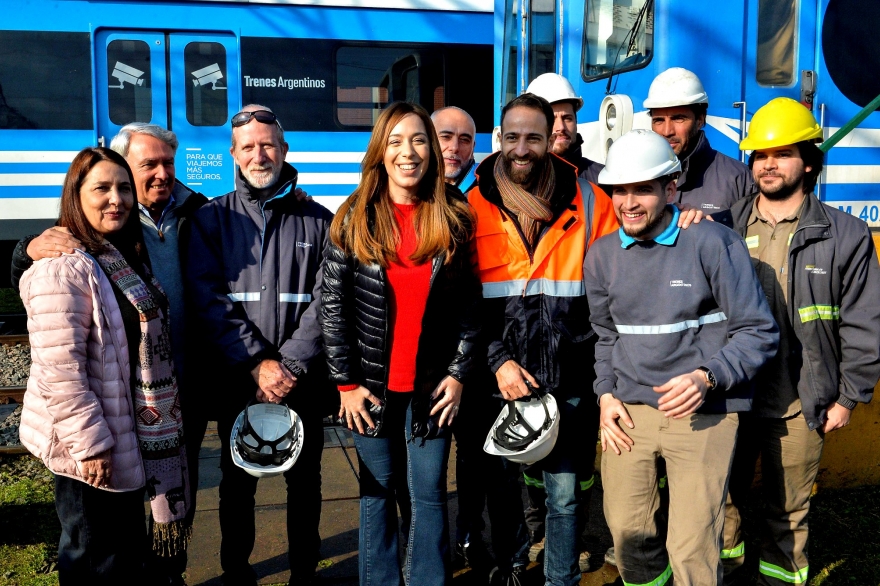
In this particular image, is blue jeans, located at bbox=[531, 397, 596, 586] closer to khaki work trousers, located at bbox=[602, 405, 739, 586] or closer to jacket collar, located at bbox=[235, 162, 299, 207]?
khaki work trousers, located at bbox=[602, 405, 739, 586]

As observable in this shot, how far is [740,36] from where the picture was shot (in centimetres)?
546

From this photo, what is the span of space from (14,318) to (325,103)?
12.9ft

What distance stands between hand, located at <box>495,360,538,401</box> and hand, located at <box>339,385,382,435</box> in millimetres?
478

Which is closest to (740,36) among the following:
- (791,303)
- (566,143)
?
(566,143)

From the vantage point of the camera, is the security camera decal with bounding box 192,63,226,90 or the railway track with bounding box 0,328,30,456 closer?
the railway track with bounding box 0,328,30,456

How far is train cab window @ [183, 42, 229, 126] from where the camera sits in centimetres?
856

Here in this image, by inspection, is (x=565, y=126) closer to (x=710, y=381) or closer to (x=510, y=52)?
(x=710, y=381)

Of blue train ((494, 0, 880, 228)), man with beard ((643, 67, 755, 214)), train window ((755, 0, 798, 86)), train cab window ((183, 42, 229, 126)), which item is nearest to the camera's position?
man with beard ((643, 67, 755, 214))

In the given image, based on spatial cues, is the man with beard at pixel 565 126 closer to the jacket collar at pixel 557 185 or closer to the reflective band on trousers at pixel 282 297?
the jacket collar at pixel 557 185

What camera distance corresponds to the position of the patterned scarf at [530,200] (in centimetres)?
326

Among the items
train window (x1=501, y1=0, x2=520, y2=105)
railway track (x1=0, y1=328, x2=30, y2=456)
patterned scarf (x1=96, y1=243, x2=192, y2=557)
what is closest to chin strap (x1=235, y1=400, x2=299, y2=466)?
patterned scarf (x1=96, y1=243, x2=192, y2=557)

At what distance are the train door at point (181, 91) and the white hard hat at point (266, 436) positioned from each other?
226 inches

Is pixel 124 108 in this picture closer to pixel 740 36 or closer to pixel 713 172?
pixel 740 36

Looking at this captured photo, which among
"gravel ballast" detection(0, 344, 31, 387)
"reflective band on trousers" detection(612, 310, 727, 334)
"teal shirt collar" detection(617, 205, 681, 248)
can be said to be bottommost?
"gravel ballast" detection(0, 344, 31, 387)
